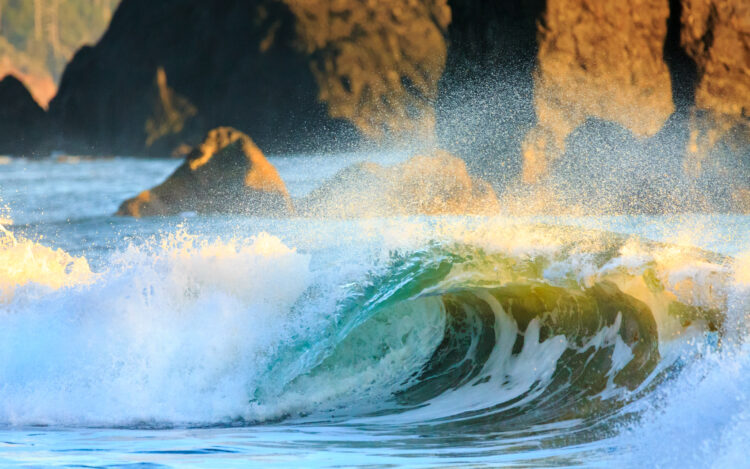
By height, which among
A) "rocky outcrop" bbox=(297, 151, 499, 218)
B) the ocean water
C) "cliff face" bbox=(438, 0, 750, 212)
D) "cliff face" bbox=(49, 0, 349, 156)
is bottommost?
the ocean water

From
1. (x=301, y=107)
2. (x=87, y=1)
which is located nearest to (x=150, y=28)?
(x=87, y=1)

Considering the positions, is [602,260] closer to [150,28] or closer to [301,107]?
[301,107]

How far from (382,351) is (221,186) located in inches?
577

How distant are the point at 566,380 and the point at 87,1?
129ft

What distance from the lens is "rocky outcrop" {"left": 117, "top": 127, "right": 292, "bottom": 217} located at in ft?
67.6

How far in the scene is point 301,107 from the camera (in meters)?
34.2

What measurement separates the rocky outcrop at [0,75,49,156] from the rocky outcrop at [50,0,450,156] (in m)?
0.90

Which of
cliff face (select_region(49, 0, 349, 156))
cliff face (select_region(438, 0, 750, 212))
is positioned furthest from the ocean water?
cliff face (select_region(49, 0, 349, 156))

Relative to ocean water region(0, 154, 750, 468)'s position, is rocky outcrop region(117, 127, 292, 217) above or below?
above

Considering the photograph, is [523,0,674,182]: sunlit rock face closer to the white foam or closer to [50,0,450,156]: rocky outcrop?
[50,0,450,156]: rocky outcrop

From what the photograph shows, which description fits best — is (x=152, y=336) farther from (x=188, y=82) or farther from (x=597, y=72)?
(x=188, y=82)

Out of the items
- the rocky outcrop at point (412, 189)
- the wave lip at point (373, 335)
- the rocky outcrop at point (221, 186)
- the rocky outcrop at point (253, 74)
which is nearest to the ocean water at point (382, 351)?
the wave lip at point (373, 335)

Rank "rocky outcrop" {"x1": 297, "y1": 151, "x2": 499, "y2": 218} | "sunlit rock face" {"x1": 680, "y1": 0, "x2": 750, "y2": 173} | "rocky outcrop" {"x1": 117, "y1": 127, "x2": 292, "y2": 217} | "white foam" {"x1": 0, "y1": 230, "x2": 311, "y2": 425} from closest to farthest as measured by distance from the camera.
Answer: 1. "white foam" {"x1": 0, "y1": 230, "x2": 311, "y2": 425}
2. "rocky outcrop" {"x1": 297, "y1": 151, "x2": 499, "y2": 218}
3. "sunlit rock face" {"x1": 680, "y1": 0, "x2": 750, "y2": 173}
4. "rocky outcrop" {"x1": 117, "y1": 127, "x2": 292, "y2": 217}

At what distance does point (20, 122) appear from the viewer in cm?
3578
